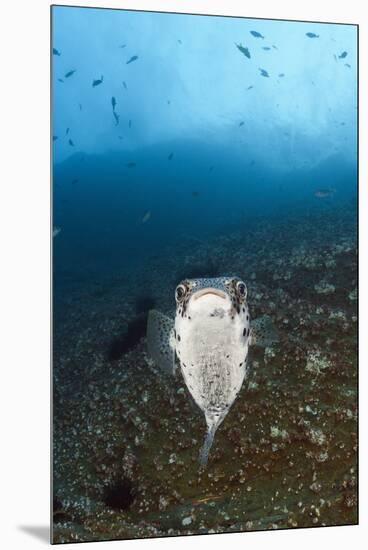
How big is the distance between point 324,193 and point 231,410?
138cm

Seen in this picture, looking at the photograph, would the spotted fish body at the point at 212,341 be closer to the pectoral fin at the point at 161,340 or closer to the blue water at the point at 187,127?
the pectoral fin at the point at 161,340

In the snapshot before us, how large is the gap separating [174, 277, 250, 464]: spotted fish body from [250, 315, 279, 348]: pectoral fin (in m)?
0.09

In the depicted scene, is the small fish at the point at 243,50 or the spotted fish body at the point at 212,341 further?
the small fish at the point at 243,50

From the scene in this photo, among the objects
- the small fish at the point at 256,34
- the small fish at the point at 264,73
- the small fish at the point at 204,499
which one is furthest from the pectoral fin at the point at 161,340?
the small fish at the point at 256,34

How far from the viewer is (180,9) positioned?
3859 mm

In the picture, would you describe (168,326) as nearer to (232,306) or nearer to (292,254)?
(232,306)

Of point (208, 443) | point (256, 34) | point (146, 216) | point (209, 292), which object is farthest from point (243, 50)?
point (208, 443)

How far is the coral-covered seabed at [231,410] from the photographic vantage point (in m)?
3.73

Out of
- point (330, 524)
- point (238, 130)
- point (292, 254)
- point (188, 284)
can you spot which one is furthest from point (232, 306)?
point (330, 524)

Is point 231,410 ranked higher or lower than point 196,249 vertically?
lower

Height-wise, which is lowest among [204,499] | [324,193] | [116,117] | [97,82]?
[204,499]

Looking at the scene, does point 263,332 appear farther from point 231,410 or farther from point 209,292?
point 209,292

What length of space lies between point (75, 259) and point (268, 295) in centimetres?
114

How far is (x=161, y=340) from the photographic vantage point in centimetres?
376
